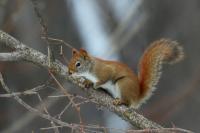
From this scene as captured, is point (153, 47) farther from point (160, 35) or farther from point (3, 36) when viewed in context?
point (160, 35)

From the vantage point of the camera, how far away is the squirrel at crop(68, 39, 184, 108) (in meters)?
3.68

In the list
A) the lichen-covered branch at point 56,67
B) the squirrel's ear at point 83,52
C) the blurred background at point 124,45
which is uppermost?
the blurred background at point 124,45

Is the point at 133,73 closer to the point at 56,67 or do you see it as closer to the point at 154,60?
the point at 154,60

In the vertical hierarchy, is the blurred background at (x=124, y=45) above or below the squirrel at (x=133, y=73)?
above

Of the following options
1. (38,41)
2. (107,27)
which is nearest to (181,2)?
(107,27)

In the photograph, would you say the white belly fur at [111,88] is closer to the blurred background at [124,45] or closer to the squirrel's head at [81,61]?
the squirrel's head at [81,61]

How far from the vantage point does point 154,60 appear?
379 cm

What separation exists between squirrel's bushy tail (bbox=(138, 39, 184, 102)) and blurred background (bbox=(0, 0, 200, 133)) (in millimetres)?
2152

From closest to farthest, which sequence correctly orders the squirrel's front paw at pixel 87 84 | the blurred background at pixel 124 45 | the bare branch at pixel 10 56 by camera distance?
the bare branch at pixel 10 56 < the squirrel's front paw at pixel 87 84 < the blurred background at pixel 124 45

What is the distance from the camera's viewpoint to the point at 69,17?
7.41 meters

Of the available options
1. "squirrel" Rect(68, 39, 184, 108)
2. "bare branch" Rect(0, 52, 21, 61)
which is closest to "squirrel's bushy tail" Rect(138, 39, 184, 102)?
"squirrel" Rect(68, 39, 184, 108)

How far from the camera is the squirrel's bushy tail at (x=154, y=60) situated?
3732mm

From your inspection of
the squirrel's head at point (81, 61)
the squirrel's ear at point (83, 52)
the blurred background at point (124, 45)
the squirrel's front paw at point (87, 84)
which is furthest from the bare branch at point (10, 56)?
the blurred background at point (124, 45)

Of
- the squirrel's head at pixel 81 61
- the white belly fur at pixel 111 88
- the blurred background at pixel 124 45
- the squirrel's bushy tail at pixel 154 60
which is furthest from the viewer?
the blurred background at pixel 124 45
